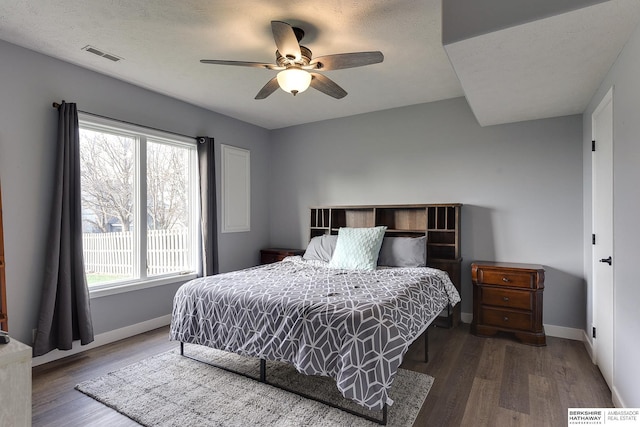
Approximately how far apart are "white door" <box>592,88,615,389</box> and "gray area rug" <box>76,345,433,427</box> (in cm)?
134

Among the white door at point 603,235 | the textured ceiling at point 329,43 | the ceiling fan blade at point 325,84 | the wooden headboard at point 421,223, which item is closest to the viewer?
the textured ceiling at point 329,43

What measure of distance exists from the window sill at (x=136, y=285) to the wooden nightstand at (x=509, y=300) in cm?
334

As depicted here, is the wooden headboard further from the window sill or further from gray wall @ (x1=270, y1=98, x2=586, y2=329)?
the window sill

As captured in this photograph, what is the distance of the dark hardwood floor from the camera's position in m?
2.13

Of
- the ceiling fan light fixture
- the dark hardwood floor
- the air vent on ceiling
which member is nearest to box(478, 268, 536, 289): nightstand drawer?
the dark hardwood floor

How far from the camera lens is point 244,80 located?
3.44 metres

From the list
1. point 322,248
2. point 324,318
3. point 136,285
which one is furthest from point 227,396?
point 322,248

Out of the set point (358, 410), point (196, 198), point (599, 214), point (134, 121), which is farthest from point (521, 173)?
point (134, 121)

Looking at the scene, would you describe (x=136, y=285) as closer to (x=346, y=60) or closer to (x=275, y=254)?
(x=275, y=254)

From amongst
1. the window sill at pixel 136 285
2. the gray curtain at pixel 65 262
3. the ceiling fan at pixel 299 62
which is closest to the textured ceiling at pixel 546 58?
the ceiling fan at pixel 299 62

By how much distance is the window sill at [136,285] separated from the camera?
3.31m

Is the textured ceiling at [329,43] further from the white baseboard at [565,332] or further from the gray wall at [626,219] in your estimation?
the white baseboard at [565,332]

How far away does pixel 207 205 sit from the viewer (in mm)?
4273

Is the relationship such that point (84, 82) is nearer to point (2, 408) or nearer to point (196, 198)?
point (196, 198)
